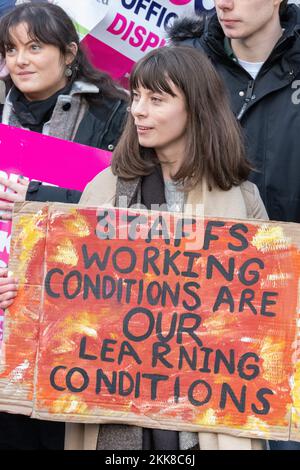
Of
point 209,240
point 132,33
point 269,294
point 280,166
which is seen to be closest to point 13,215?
point 209,240

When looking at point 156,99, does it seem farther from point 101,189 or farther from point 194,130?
point 101,189

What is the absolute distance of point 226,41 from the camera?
4.84m

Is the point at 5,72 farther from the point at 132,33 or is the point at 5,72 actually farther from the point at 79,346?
the point at 79,346

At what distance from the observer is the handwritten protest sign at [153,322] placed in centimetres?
367

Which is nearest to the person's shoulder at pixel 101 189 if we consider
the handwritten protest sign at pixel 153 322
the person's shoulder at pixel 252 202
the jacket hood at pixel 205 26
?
the handwritten protest sign at pixel 153 322

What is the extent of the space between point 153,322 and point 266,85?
144 cm

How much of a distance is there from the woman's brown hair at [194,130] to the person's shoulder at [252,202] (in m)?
0.04

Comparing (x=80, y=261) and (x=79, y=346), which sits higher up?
(x=80, y=261)

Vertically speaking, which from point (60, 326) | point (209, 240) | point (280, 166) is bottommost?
point (60, 326)

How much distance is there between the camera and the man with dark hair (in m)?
4.62

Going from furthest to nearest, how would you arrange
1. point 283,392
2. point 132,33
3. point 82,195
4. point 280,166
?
1. point 132,33
2. point 280,166
3. point 82,195
4. point 283,392

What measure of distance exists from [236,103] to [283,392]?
5.01 feet

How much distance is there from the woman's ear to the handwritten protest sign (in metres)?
1.10

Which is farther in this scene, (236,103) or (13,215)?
(236,103)
